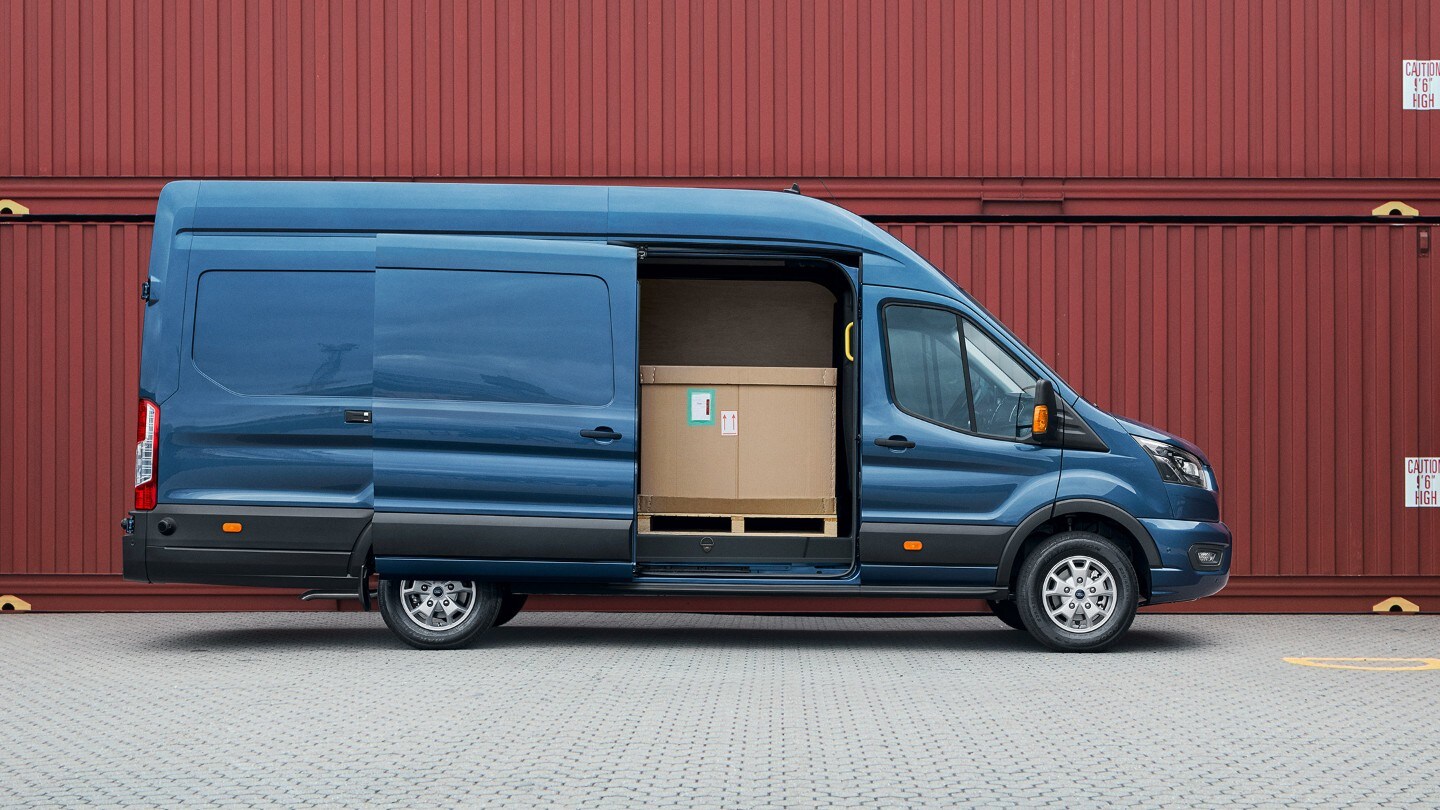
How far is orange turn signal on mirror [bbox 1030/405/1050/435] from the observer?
808 cm

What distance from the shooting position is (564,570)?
816cm

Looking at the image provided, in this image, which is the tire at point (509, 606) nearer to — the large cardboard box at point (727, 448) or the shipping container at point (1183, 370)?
the large cardboard box at point (727, 448)

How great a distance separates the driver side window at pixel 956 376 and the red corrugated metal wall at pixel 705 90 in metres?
3.02

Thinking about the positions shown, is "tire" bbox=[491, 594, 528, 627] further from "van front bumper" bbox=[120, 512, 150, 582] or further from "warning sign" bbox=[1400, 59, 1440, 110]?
"warning sign" bbox=[1400, 59, 1440, 110]

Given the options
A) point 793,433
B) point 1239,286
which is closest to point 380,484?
point 793,433

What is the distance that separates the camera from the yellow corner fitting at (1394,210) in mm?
10883

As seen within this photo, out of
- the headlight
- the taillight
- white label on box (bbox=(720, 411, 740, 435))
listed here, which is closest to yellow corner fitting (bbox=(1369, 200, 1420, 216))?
the headlight

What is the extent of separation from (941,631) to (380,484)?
4057mm

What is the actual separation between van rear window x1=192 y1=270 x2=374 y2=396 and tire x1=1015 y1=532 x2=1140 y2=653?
4.08m

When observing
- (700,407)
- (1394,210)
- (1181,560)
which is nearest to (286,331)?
(700,407)

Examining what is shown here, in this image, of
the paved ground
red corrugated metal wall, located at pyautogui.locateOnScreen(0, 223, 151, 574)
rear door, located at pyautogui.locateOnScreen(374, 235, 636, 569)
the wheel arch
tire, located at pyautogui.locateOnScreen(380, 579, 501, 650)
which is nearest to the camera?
the paved ground

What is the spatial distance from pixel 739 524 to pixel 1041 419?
76.1 inches

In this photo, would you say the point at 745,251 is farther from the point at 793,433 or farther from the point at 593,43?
the point at 593,43

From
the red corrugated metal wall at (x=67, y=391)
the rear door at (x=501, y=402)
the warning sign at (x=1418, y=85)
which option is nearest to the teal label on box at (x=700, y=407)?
the rear door at (x=501, y=402)
